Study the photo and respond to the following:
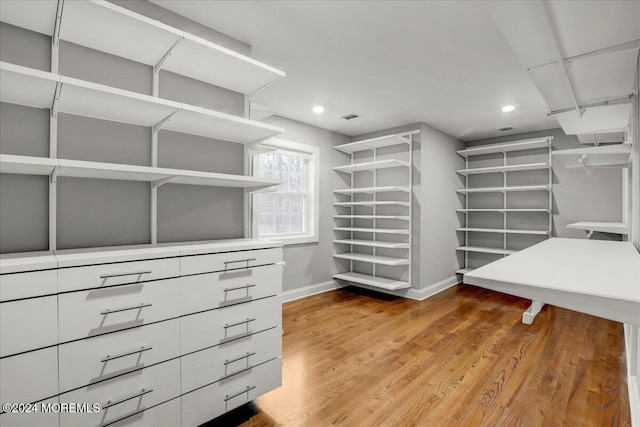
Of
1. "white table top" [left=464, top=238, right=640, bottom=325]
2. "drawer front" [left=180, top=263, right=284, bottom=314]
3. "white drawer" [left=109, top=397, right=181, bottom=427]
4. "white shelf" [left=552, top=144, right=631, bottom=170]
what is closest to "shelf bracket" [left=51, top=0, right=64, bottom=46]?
"drawer front" [left=180, top=263, right=284, bottom=314]

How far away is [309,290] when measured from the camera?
4387 mm

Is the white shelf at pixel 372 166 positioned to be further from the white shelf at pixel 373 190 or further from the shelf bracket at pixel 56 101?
the shelf bracket at pixel 56 101

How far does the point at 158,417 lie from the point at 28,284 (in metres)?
0.83

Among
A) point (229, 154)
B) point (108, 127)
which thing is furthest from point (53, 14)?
point (229, 154)

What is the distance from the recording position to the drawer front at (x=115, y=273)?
Result: 3.98 feet

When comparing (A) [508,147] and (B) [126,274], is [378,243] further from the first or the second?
(B) [126,274]

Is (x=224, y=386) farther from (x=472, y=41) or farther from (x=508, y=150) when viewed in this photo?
(x=508, y=150)

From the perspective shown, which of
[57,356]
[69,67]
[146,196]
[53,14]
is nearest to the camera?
[57,356]

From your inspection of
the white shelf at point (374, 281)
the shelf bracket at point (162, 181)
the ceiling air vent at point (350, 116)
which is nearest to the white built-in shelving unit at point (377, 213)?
the white shelf at point (374, 281)

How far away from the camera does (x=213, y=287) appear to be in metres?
1.62

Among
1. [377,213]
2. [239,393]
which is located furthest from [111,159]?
[377,213]

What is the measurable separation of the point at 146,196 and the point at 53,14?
93cm

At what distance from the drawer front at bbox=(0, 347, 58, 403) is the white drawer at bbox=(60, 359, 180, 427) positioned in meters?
0.08

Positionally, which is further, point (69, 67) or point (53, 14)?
point (69, 67)
